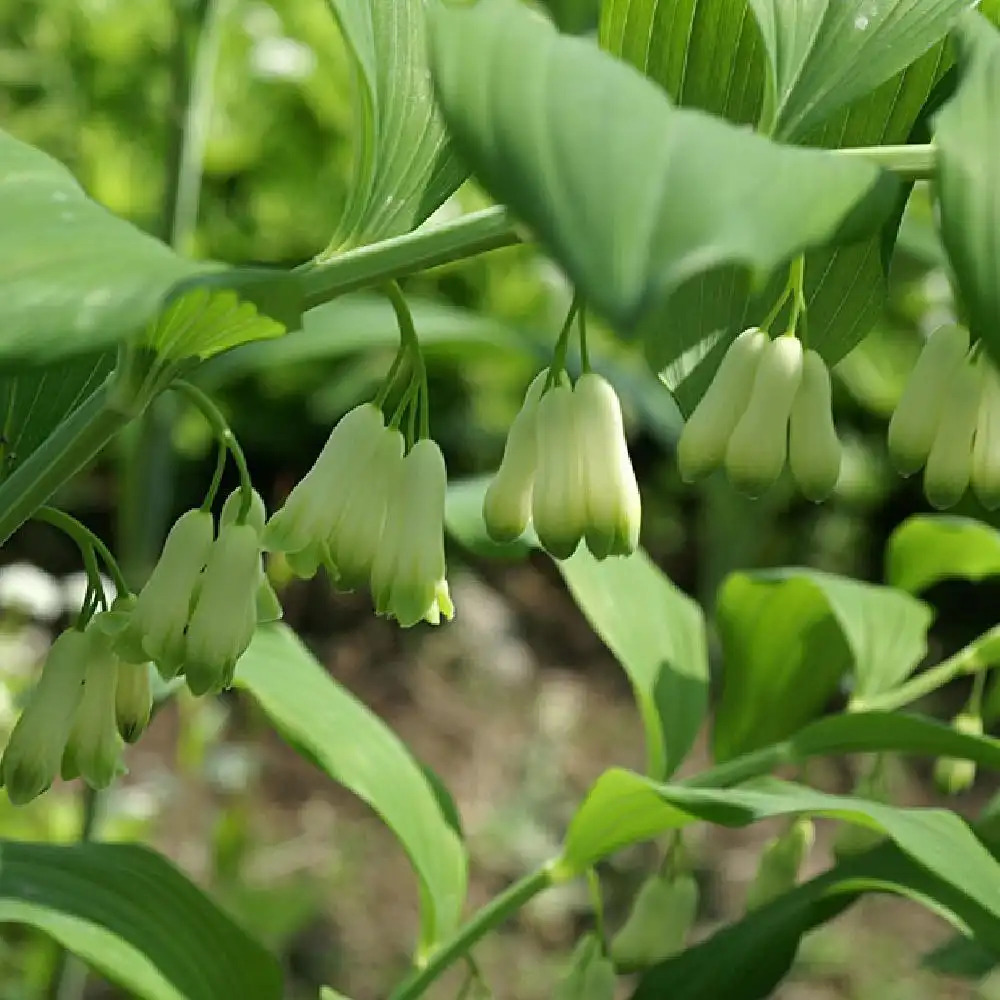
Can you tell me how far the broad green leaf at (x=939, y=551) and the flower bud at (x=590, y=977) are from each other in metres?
0.43

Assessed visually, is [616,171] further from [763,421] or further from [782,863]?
[782,863]

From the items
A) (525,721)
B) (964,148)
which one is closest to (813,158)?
(964,148)

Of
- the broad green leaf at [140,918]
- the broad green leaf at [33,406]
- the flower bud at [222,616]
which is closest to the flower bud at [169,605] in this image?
the flower bud at [222,616]

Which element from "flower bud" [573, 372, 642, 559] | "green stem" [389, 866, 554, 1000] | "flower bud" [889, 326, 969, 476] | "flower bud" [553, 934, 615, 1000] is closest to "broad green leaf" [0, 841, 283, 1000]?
"green stem" [389, 866, 554, 1000]

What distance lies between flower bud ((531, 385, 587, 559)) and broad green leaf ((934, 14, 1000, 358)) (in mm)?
235

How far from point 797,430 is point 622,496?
98mm

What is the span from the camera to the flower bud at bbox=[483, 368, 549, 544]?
0.77 metres

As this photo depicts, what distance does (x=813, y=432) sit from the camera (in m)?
0.73

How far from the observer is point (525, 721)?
365 centimetres

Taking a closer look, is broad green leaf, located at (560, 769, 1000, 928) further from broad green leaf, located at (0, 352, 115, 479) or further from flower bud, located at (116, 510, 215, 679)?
broad green leaf, located at (0, 352, 115, 479)

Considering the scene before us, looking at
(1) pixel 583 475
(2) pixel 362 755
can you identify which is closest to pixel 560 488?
(1) pixel 583 475

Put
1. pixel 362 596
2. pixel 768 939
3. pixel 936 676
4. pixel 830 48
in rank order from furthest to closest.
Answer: pixel 362 596 → pixel 936 676 → pixel 768 939 → pixel 830 48

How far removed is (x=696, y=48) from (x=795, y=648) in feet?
1.83

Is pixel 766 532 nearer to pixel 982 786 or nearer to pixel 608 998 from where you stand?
pixel 982 786
